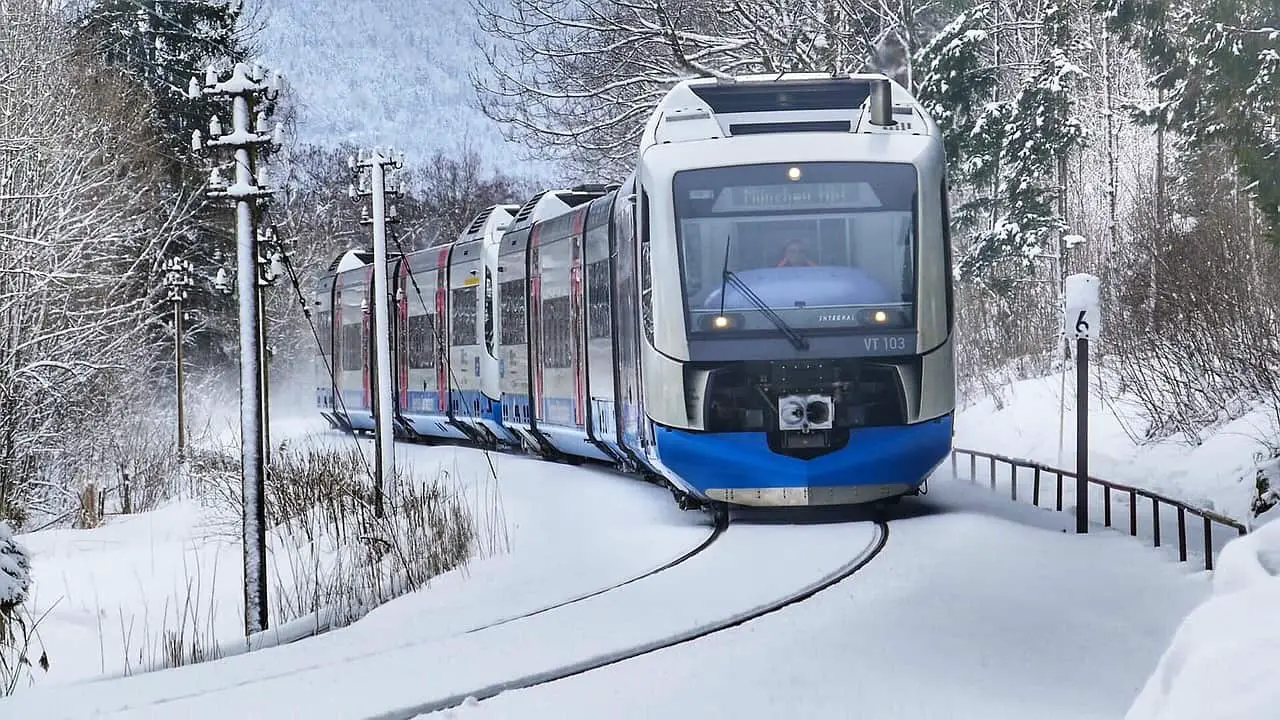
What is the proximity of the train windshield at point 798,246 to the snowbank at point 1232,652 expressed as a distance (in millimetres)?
9620

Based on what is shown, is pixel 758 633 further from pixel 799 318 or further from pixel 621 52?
pixel 621 52

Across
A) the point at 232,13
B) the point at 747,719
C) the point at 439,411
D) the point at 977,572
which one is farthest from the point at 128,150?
the point at 747,719

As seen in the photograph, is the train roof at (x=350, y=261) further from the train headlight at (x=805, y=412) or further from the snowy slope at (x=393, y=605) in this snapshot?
the train headlight at (x=805, y=412)

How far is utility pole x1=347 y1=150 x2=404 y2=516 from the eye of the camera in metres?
21.4

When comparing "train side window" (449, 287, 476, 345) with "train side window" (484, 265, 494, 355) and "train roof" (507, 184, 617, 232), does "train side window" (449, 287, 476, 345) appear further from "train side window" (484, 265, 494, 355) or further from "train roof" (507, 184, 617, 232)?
"train roof" (507, 184, 617, 232)

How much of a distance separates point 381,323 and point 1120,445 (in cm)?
1029

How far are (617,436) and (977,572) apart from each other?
650cm

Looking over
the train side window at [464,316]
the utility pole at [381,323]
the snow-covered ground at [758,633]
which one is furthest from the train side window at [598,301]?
the train side window at [464,316]

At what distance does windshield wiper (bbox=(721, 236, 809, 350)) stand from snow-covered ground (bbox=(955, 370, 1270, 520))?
5.23 meters

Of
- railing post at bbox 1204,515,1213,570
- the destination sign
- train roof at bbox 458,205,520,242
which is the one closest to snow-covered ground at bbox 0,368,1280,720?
railing post at bbox 1204,515,1213,570

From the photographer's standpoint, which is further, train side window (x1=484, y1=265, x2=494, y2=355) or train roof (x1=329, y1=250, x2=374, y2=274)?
train roof (x1=329, y1=250, x2=374, y2=274)

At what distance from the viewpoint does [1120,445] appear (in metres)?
24.9

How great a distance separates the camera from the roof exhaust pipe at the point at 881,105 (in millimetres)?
14461

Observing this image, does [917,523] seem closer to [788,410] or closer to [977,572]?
[788,410]
